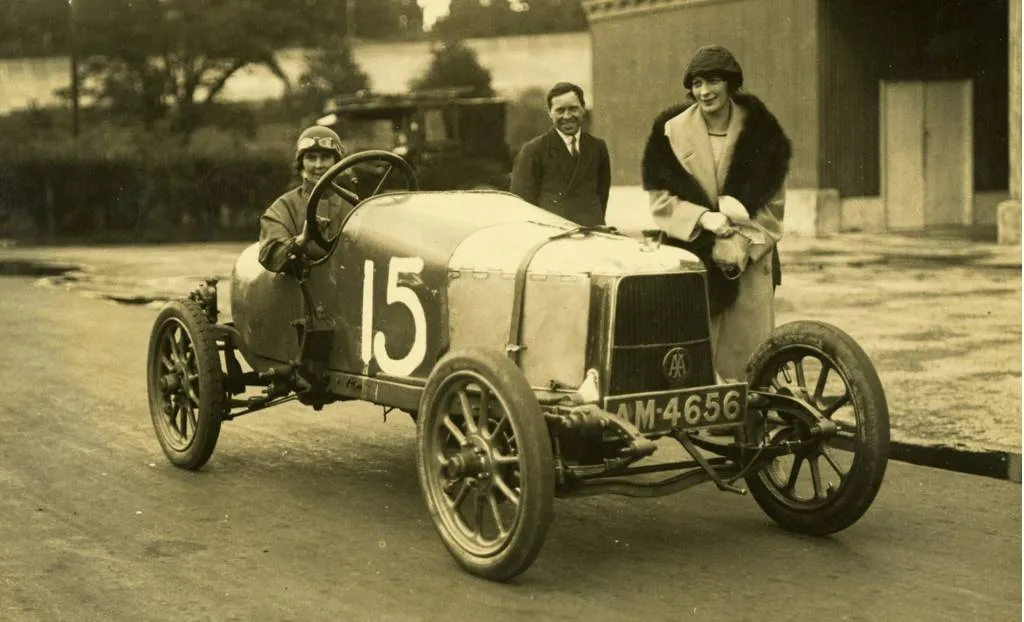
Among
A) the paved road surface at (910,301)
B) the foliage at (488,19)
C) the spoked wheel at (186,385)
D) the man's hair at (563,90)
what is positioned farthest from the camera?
the foliage at (488,19)

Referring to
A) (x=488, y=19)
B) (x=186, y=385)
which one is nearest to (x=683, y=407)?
(x=186, y=385)

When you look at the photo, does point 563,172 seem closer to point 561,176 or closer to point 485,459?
point 561,176

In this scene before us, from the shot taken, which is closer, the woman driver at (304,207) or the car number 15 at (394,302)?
the car number 15 at (394,302)

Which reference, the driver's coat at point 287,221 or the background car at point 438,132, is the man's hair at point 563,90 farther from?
the background car at point 438,132

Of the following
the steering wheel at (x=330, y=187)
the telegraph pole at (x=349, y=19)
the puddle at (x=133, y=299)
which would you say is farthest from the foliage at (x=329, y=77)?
the steering wheel at (x=330, y=187)

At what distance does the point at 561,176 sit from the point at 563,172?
2 cm

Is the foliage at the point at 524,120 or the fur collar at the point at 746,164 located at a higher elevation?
the foliage at the point at 524,120

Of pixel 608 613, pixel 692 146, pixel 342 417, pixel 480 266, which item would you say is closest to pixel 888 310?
pixel 342 417

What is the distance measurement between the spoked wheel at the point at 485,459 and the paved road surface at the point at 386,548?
0.48 ft

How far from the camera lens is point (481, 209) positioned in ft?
20.2

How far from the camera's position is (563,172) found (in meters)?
7.76

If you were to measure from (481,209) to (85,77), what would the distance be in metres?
17.4

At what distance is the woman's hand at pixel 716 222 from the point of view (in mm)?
6270

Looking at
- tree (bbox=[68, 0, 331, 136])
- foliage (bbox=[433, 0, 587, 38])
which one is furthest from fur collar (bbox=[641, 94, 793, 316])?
tree (bbox=[68, 0, 331, 136])
